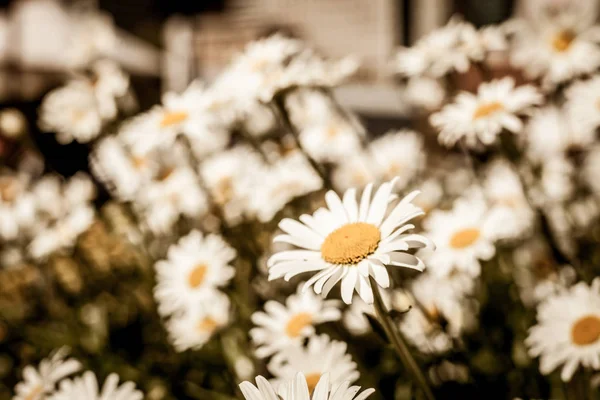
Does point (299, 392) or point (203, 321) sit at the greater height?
point (299, 392)

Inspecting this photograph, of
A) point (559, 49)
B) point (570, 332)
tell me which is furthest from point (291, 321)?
point (559, 49)

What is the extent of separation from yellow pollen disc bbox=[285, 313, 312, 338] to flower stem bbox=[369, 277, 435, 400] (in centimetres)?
32

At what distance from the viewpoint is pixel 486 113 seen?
4.02 feet

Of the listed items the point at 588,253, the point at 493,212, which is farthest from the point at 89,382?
the point at 588,253

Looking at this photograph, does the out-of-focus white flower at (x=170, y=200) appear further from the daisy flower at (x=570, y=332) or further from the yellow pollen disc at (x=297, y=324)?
the daisy flower at (x=570, y=332)

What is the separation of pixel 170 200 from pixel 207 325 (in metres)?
0.62

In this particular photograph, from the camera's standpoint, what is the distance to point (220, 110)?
1.38 metres

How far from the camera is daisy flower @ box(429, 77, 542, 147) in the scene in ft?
3.85

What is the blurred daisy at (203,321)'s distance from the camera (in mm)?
1370

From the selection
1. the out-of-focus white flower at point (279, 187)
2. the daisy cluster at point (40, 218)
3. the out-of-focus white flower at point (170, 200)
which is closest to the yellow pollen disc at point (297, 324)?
the out-of-focus white flower at point (279, 187)

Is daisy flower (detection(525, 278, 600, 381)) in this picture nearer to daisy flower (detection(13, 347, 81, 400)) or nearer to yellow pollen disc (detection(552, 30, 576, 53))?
yellow pollen disc (detection(552, 30, 576, 53))

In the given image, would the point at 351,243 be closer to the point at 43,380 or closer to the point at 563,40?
the point at 43,380

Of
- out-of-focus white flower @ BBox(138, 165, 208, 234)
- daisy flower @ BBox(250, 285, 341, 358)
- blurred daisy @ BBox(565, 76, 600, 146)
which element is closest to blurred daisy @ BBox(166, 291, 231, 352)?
daisy flower @ BBox(250, 285, 341, 358)

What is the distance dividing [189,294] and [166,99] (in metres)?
0.54
